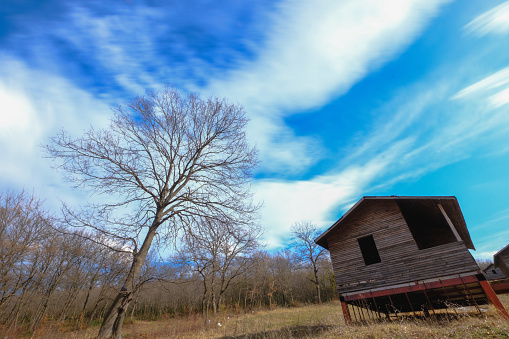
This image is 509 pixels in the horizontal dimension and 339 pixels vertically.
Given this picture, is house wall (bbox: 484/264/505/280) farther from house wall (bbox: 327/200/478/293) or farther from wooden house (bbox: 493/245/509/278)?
house wall (bbox: 327/200/478/293)

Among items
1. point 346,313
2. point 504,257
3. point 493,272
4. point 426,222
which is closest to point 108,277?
point 346,313

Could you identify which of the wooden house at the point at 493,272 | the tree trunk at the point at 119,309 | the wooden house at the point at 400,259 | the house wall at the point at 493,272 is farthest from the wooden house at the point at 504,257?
the tree trunk at the point at 119,309

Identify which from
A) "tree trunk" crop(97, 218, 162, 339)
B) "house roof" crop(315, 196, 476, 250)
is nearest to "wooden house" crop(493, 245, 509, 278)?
"house roof" crop(315, 196, 476, 250)

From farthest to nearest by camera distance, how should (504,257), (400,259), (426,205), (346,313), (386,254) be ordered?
(504,257) → (426,205) → (346,313) → (386,254) → (400,259)

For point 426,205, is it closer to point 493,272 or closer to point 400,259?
point 400,259

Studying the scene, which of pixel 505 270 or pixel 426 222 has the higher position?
pixel 426 222

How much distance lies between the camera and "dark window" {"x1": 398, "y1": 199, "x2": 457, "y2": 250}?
41.5 ft

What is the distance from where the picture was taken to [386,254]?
11.9m

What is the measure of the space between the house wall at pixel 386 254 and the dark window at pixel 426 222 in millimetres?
1310

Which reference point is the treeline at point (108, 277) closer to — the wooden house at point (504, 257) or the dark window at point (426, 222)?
the dark window at point (426, 222)

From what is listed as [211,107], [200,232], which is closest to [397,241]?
[200,232]

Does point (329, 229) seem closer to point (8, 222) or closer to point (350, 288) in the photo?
point (350, 288)

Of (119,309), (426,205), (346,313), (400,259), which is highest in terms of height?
(426,205)

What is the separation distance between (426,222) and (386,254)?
20.3 ft
